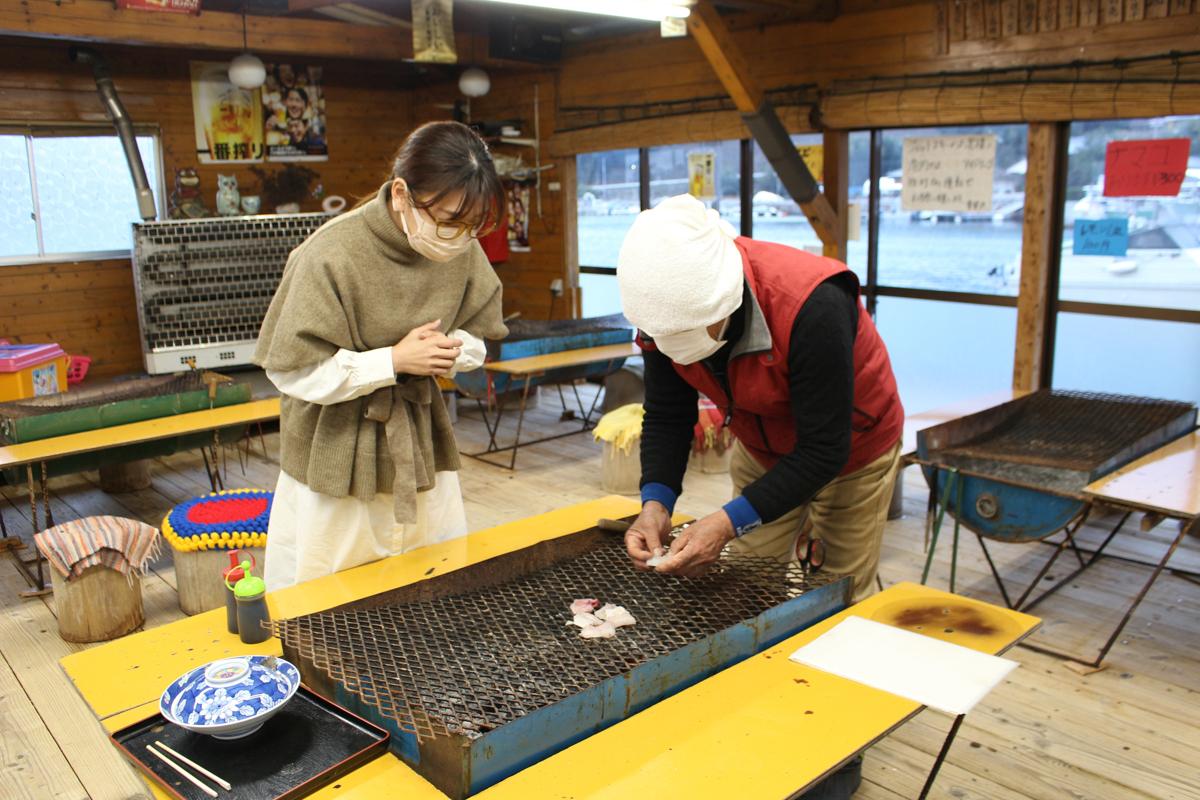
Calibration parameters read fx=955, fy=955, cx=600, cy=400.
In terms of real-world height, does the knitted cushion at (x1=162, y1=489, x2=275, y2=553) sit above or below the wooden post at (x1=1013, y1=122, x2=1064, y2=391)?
below

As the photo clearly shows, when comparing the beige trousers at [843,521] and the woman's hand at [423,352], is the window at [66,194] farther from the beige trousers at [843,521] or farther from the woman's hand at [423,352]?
the beige trousers at [843,521]

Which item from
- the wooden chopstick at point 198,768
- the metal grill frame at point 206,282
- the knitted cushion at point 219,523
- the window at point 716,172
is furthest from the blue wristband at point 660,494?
the metal grill frame at point 206,282

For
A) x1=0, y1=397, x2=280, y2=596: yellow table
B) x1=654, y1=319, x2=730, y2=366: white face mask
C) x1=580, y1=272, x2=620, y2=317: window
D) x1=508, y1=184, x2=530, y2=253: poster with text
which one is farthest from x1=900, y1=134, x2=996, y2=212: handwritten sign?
x1=654, y1=319, x2=730, y2=366: white face mask

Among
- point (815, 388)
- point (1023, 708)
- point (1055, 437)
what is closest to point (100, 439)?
point (815, 388)

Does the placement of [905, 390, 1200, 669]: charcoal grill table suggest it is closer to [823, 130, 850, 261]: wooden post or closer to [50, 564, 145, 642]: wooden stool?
[823, 130, 850, 261]: wooden post

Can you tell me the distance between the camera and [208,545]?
3506mm

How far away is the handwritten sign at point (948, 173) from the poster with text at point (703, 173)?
161 cm

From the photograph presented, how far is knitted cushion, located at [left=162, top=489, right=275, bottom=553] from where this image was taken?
3.51 metres

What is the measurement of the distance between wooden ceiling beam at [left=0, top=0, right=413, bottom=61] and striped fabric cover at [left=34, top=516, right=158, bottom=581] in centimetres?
364

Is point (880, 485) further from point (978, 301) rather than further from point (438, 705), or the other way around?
point (978, 301)

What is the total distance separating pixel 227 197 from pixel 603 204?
294 cm

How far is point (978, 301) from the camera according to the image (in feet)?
17.6

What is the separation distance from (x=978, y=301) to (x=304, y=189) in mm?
5550

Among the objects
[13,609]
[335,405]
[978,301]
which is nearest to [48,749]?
[13,609]
